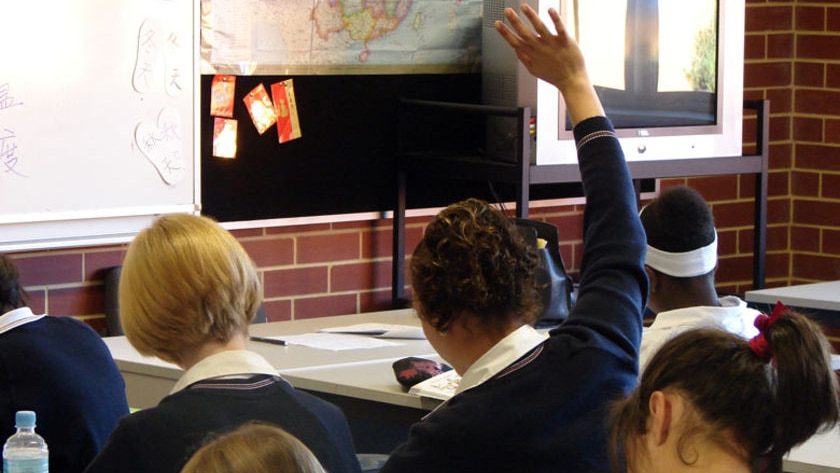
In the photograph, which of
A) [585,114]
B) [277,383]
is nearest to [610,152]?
[585,114]

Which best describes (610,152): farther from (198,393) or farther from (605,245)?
(198,393)

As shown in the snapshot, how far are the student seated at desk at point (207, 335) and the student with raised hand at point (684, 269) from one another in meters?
1.07

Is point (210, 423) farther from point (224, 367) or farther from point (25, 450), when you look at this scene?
point (25, 450)

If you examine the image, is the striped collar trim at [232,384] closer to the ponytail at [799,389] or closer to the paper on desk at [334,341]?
the ponytail at [799,389]

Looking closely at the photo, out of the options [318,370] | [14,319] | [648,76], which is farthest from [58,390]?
[648,76]

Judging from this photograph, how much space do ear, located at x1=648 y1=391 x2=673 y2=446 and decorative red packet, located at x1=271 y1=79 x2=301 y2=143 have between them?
309cm

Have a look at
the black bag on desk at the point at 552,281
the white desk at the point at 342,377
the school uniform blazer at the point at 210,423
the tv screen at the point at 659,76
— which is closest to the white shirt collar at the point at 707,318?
the white desk at the point at 342,377

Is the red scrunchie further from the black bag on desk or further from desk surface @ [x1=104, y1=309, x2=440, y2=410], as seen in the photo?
the black bag on desk

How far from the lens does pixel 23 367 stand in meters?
2.53

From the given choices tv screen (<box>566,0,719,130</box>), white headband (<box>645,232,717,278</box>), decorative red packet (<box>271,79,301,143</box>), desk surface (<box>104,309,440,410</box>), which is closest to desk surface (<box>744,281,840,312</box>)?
tv screen (<box>566,0,719,130</box>)

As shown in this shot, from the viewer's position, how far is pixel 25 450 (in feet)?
7.47

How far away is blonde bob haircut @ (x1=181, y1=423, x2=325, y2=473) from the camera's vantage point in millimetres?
1242

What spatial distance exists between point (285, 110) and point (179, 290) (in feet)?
8.41

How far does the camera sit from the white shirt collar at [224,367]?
1.96m
